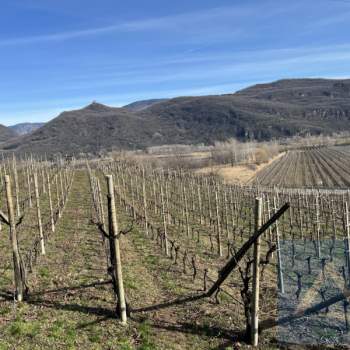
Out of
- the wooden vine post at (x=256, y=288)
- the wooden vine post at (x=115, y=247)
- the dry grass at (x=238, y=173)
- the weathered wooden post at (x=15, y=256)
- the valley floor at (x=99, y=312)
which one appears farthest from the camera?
the dry grass at (x=238, y=173)

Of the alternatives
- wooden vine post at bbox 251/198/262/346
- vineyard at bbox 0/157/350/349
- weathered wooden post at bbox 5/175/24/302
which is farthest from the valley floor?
wooden vine post at bbox 251/198/262/346

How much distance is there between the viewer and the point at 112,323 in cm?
865

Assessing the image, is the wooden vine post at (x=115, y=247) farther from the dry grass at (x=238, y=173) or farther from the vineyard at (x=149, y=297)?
the dry grass at (x=238, y=173)

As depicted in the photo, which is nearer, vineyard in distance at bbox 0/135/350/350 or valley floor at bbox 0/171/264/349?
valley floor at bbox 0/171/264/349

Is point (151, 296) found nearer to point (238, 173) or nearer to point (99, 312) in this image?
point (99, 312)

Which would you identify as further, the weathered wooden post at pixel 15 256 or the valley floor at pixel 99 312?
the weathered wooden post at pixel 15 256

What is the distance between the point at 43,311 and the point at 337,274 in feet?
35.2

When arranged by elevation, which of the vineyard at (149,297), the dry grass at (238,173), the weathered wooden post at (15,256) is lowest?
the dry grass at (238,173)

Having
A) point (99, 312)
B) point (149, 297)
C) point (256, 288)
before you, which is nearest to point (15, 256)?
point (99, 312)

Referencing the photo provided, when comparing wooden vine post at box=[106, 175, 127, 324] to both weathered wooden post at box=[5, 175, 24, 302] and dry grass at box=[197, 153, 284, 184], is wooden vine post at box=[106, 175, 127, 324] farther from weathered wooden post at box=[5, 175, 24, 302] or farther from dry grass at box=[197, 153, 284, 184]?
dry grass at box=[197, 153, 284, 184]

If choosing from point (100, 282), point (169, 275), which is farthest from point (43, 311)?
point (169, 275)

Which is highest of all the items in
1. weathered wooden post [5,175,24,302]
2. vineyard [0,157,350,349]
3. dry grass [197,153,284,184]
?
weathered wooden post [5,175,24,302]

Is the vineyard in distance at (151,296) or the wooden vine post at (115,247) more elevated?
the wooden vine post at (115,247)

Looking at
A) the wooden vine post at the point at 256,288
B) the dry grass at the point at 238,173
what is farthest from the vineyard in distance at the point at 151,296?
the dry grass at the point at 238,173
